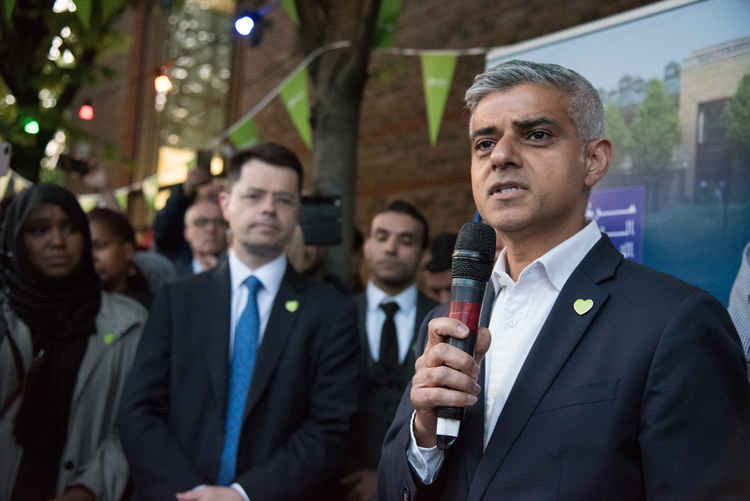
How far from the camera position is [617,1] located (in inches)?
253

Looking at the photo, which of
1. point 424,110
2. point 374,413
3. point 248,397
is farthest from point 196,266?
point 424,110

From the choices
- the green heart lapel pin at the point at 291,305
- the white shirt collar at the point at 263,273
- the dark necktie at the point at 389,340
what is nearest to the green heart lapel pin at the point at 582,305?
the green heart lapel pin at the point at 291,305

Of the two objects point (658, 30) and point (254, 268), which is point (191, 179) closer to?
point (254, 268)

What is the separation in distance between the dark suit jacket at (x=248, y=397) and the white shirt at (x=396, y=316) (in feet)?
2.70

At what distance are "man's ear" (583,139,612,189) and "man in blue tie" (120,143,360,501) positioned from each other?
4.63 feet

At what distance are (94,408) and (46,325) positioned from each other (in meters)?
0.43

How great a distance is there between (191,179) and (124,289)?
1.05 meters

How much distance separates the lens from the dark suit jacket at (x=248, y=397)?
2.79 metres

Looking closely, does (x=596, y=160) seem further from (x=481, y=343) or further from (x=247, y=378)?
(x=247, y=378)

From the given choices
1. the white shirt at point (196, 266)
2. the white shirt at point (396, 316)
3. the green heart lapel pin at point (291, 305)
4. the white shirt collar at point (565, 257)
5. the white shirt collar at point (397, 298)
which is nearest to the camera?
the white shirt collar at point (565, 257)

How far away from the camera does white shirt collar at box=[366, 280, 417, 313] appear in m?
4.10

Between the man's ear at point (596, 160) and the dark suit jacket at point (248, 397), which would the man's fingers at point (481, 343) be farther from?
the dark suit jacket at point (248, 397)

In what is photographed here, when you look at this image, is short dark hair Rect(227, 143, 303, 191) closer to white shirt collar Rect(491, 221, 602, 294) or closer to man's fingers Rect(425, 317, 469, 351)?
white shirt collar Rect(491, 221, 602, 294)

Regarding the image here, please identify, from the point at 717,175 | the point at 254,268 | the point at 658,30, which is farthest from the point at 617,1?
the point at 254,268
